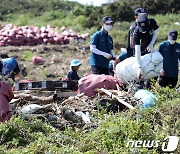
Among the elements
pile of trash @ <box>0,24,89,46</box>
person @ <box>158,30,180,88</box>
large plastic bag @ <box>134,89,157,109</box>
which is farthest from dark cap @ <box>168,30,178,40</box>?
pile of trash @ <box>0,24,89,46</box>

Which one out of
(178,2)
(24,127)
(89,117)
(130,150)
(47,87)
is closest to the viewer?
(130,150)

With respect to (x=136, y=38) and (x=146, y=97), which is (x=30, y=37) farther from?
(x=146, y=97)

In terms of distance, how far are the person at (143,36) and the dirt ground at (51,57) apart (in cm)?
718

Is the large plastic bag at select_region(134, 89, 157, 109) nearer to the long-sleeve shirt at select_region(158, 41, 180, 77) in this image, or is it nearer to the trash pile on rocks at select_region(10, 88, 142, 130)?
the trash pile on rocks at select_region(10, 88, 142, 130)

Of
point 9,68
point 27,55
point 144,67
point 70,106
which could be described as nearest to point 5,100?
point 70,106

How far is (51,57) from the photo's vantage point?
17.6 metres

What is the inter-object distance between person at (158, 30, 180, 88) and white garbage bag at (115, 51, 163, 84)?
642 millimetres

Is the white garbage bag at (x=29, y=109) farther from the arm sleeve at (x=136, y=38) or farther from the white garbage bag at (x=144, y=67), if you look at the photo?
the arm sleeve at (x=136, y=38)

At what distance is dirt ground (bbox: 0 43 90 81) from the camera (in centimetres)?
1516

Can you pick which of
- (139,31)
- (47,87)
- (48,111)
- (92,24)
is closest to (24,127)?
(48,111)

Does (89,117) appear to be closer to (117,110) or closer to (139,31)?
(117,110)

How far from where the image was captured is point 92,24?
1027 inches

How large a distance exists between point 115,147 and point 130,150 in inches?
11.5

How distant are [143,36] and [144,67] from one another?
1.80ft
